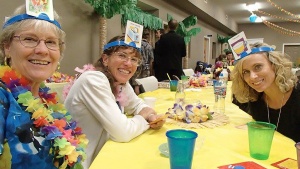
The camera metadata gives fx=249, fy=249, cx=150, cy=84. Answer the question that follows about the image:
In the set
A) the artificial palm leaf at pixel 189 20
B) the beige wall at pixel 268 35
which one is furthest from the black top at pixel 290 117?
the beige wall at pixel 268 35

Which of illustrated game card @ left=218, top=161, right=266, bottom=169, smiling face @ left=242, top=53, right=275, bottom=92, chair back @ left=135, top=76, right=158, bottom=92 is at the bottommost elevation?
illustrated game card @ left=218, top=161, right=266, bottom=169

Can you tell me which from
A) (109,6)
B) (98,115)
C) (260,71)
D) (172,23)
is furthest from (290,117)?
(172,23)

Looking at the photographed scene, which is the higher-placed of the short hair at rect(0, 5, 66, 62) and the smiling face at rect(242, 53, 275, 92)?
the short hair at rect(0, 5, 66, 62)

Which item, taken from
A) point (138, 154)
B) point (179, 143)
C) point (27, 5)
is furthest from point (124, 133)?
point (27, 5)

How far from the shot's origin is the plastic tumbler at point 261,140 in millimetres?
938

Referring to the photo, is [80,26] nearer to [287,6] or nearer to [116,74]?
[116,74]

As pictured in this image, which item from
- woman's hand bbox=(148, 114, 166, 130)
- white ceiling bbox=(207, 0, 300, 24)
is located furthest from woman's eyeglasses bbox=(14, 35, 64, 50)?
white ceiling bbox=(207, 0, 300, 24)

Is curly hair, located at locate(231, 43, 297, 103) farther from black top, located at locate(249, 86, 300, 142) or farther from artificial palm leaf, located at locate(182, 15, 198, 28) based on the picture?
artificial palm leaf, located at locate(182, 15, 198, 28)

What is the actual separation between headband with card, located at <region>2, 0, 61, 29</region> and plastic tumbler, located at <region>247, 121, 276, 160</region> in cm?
93

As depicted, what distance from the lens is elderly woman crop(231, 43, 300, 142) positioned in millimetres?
1451

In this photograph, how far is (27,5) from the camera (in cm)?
97

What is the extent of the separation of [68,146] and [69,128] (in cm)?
16

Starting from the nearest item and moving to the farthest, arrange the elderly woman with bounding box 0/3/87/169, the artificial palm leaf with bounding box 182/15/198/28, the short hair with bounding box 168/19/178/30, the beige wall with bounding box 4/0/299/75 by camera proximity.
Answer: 1. the elderly woman with bounding box 0/3/87/169
2. the beige wall with bounding box 4/0/299/75
3. the short hair with bounding box 168/19/178/30
4. the artificial palm leaf with bounding box 182/15/198/28

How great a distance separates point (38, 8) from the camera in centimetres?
100
